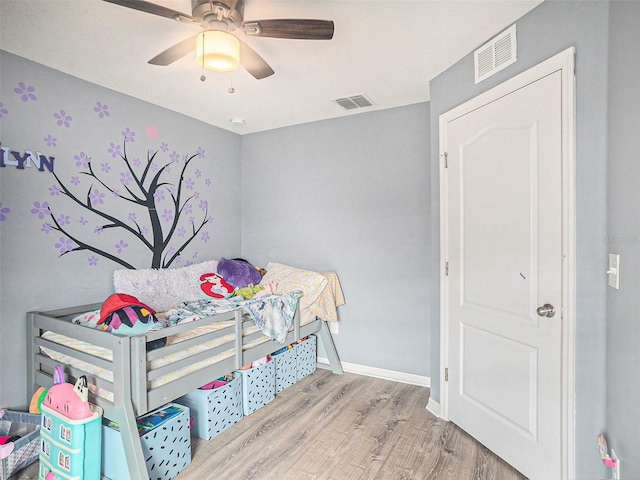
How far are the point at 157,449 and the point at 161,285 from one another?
135cm

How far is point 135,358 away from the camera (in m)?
1.65

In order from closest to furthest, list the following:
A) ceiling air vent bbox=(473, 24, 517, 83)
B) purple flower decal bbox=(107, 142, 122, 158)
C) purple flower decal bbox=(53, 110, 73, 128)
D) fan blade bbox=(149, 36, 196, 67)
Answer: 1. fan blade bbox=(149, 36, 196, 67)
2. ceiling air vent bbox=(473, 24, 517, 83)
3. purple flower decal bbox=(53, 110, 73, 128)
4. purple flower decal bbox=(107, 142, 122, 158)

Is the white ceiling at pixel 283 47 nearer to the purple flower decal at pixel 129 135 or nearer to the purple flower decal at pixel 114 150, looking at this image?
A: the purple flower decal at pixel 129 135

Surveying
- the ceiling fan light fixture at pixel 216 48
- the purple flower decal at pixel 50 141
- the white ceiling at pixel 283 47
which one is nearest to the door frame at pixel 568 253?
the white ceiling at pixel 283 47

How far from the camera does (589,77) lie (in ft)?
4.73

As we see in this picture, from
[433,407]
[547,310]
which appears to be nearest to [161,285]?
[433,407]

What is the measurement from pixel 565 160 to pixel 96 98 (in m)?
2.96

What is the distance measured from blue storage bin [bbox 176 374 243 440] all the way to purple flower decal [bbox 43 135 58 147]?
185 cm

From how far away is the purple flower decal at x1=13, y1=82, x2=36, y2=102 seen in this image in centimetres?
211

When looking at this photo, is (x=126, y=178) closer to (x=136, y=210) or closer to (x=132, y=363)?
(x=136, y=210)

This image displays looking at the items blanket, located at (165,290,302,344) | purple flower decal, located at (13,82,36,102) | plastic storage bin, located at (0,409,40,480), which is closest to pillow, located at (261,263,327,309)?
blanket, located at (165,290,302,344)

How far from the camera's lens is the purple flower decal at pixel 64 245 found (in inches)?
90.1

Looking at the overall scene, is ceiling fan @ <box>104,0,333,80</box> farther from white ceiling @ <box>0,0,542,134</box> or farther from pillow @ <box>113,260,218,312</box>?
pillow @ <box>113,260,218,312</box>

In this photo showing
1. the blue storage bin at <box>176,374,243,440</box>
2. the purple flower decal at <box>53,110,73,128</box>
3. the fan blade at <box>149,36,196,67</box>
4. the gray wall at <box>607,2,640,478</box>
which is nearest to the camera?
the gray wall at <box>607,2,640,478</box>
